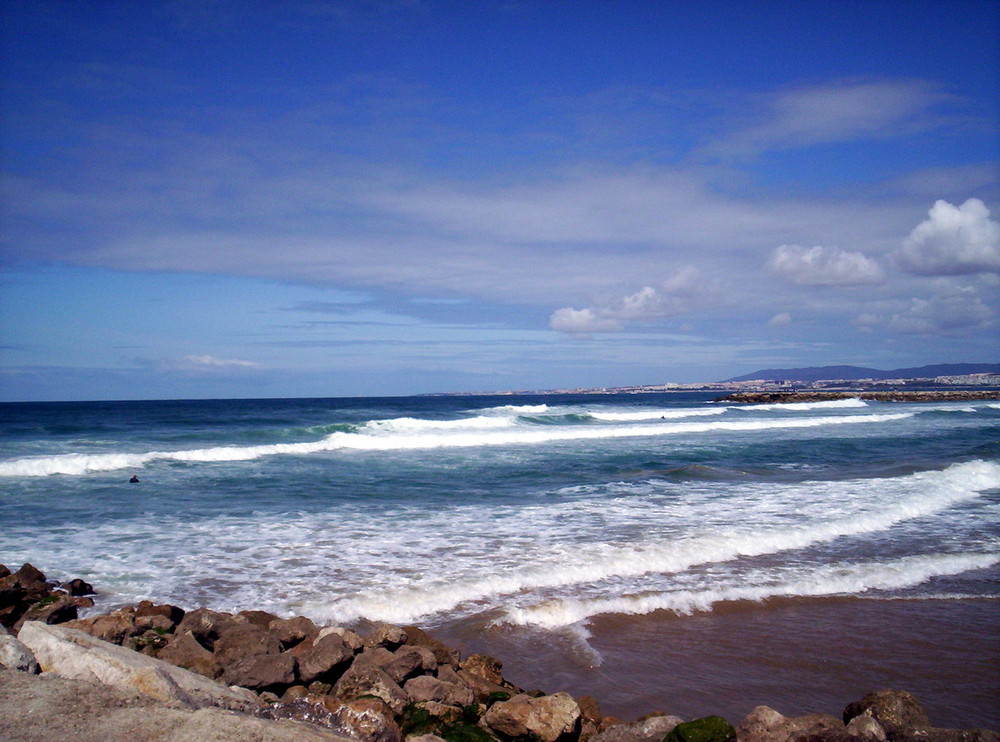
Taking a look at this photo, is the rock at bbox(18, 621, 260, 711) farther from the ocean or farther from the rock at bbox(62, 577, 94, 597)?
the rock at bbox(62, 577, 94, 597)

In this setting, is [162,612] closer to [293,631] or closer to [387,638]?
[293,631]

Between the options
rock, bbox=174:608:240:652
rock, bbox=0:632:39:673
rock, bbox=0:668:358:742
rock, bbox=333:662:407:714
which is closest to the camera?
rock, bbox=0:668:358:742

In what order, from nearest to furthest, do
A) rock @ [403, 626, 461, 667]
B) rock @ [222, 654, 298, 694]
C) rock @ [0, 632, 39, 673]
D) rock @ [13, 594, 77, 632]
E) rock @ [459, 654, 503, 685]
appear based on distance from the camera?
rock @ [0, 632, 39, 673] < rock @ [222, 654, 298, 694] < rock @ [459, 654, 503, 685] < rock @ [403, 626, 461, 667] < rock @ [13, 594, 77, 632]

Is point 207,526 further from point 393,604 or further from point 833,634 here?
point 833,634

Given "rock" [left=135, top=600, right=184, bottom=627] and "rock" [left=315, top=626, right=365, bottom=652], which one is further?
"rock" [left=135, top=600, right=184, bottom=627]

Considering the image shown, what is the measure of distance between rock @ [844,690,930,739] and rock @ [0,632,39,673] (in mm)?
5544

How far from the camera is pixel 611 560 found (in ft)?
31.3

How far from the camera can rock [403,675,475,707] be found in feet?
17.1

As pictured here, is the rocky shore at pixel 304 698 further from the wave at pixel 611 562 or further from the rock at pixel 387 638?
the wave at pixel 611 562

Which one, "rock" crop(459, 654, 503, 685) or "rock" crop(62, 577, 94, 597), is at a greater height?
"rock" crop(62, 577, 94, 597)

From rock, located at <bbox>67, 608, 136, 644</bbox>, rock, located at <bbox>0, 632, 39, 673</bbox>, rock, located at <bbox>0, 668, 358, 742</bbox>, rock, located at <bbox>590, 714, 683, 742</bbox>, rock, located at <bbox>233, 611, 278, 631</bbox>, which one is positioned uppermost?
rock, located at <bbox>0, 632, 39, 673</bbox>

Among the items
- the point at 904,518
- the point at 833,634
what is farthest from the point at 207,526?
the point at 904,518

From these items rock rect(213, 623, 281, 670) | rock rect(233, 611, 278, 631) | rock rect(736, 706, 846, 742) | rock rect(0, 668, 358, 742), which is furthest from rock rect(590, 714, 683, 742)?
rock rect(233, 611, 278, 631)

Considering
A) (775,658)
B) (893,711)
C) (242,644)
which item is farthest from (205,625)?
(893,711)
